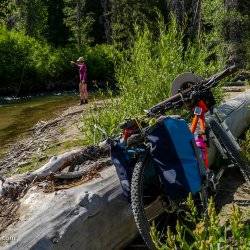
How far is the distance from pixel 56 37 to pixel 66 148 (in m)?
48.5

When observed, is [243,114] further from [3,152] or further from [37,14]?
[37,14]

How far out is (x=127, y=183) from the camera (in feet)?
16.1

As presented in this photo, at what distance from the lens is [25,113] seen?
2202 cm

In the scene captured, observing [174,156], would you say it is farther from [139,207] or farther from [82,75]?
[82,75]

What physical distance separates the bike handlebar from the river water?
29.6ft

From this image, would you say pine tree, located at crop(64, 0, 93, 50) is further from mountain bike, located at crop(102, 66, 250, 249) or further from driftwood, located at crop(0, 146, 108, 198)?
mountain bike, located at crop(102, 66, 250, 249)

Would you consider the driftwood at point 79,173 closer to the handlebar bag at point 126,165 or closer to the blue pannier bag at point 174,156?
the handlebar bag at point 126,165

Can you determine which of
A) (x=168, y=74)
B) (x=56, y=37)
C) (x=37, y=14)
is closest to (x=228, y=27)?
(x=168, y=74)

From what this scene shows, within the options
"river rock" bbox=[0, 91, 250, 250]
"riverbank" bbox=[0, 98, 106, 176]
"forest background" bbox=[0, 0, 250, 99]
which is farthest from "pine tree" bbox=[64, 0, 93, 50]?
"river rock" bbox=[0, 91, 250, 250]

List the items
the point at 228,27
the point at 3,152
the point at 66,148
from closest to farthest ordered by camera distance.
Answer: the point at 66,148 < the point at 3,152 < the point at 228,27

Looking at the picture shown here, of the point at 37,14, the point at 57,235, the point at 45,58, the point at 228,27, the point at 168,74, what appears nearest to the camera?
the point at 57,235

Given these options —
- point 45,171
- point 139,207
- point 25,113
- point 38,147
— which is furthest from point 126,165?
point 25,113

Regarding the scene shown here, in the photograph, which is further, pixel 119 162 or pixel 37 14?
pixel 37 14

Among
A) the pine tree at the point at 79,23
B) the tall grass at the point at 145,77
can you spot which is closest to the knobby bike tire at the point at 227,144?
the tall grass at the point at 145,77
